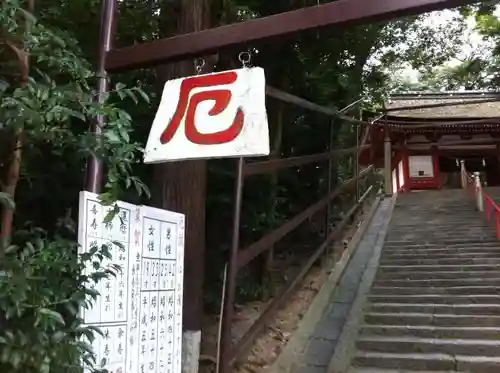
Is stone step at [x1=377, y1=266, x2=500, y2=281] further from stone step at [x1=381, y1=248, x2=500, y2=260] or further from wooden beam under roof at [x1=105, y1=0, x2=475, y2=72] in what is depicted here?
wooden beam under roof at [x1=105, y1=0, x2=475, y2=72]

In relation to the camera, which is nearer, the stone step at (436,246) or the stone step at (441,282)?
the stone step at (441,282)

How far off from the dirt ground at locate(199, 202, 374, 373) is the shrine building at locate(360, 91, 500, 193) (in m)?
10.9

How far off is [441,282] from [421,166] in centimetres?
1418

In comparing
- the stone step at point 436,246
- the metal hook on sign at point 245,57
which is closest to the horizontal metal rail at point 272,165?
the metal hook on sign at point 245,57

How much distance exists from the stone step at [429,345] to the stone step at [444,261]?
3.02 metres

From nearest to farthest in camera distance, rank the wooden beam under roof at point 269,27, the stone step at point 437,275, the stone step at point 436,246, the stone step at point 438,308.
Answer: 1. the wooden beam under roof at point 269,27
2. the stone step at point 438,308
3. the stone step at point 437,275
4. the stone step at point 436,246

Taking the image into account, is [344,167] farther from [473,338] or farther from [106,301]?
[106,301]

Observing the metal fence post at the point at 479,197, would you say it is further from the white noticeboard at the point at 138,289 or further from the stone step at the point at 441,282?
the white noticeboard at the point at 138,289

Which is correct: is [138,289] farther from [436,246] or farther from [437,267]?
[436,246]

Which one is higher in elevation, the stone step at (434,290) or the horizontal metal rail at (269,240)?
the horizontal metal rail at (269,240)

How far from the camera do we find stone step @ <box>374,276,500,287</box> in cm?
793

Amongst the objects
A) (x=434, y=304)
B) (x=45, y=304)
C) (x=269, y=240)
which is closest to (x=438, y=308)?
(x=434, y=304)

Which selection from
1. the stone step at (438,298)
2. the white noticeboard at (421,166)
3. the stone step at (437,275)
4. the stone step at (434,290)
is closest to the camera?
the stone step at (438,298)

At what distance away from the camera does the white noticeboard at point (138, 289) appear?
2418mm
